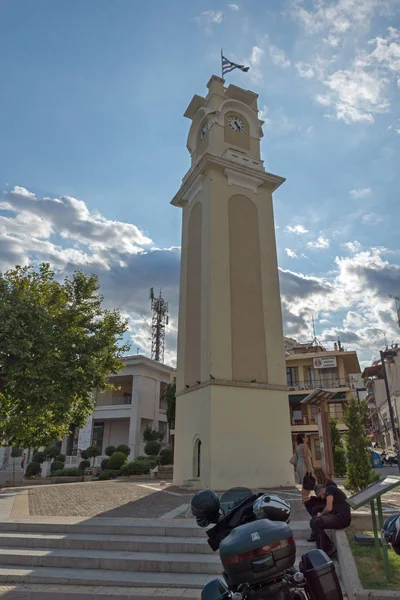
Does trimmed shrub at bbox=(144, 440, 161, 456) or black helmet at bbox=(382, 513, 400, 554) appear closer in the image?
black helmet at bbox=(382, 513, 400, 554)

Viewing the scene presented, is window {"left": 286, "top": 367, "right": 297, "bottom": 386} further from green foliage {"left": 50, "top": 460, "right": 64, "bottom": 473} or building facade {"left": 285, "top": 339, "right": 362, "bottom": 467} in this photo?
green foliage {"left": 50, "top": 460, "right": 64, "bottom": 473}

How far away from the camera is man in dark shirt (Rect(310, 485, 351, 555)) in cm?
607

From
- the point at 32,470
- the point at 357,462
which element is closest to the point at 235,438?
the point at 357,462

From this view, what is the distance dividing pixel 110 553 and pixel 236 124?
68.0 feet

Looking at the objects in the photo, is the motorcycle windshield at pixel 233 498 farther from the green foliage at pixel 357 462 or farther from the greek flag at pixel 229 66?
the greek flag at pixel 229 66

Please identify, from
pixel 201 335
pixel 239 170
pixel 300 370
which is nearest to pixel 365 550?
pixel 201 335

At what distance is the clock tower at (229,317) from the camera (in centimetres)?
1559

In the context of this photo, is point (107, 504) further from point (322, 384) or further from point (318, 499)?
point (322, 384)

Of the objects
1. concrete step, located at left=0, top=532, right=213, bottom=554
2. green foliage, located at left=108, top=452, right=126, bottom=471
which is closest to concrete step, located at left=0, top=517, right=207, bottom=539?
concrete step, located at left=0, top=532, right=213, bottom=554

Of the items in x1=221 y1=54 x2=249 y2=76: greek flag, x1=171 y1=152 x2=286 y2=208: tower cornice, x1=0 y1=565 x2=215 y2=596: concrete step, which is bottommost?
x1=0 y1=565 x2=215 y2=596: concrete step

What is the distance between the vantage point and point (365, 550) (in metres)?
6.00

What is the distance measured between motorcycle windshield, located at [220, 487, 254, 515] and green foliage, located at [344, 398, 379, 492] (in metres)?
8.88

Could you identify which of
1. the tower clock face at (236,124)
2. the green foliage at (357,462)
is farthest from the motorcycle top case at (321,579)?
the tower clock face at (236,124)

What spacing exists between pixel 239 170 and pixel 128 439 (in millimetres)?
27730
